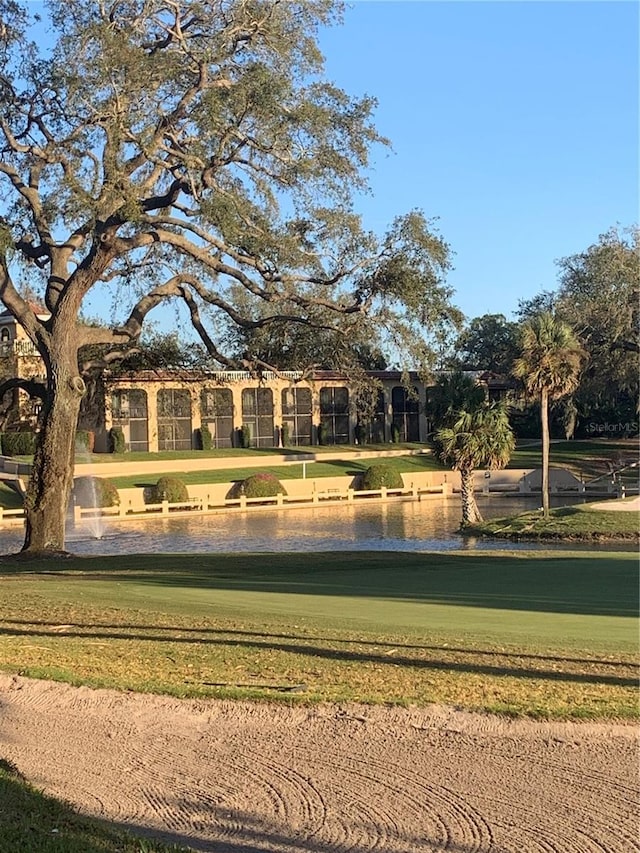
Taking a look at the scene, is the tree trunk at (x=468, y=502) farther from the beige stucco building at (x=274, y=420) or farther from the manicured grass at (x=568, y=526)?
the beige stucco building at (x=274, y=420)

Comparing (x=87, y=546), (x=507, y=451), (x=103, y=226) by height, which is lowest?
(x=87, y=546)

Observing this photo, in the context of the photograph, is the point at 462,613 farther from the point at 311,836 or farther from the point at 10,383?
the point at 10,383

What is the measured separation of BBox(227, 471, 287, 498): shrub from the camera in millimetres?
48688

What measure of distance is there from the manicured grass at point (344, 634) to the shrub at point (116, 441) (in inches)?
1551

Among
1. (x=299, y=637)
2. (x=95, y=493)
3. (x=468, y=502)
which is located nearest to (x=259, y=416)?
(x=95, y=493)

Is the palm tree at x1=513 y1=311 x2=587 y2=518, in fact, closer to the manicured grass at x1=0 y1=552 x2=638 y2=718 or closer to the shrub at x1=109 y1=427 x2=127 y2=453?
the manicured grass at x1=0 y1=552 x2=638 y2=718

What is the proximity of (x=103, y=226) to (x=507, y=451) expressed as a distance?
2431cm

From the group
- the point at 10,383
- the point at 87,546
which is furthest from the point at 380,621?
the point at 87,546

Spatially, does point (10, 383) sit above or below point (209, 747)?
above

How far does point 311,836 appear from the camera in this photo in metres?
5.00

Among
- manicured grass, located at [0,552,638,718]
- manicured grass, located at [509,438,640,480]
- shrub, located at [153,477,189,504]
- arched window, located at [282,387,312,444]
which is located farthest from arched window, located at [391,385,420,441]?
manicured grass, located at [0,552,638,718]

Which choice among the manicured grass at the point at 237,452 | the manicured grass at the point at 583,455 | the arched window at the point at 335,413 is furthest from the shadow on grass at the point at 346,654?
the arched window at the point at 335,413

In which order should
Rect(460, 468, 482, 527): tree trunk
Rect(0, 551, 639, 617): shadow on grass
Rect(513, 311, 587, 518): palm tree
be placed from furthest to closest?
Rect(513, 311, 587, 518): palm tree, Rect(460, 468, 482, 527): tree trunk, Rect(0, 551, 639, 617): shadow on grass

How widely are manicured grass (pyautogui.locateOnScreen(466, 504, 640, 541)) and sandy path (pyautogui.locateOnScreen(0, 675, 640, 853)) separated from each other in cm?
2874
